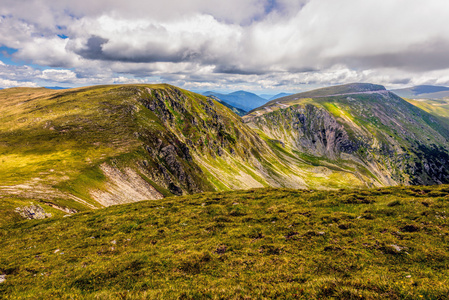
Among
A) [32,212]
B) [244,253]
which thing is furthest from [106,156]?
[244,253]

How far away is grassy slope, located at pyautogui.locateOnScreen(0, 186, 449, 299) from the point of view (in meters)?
11.3

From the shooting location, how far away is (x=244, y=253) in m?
17.5

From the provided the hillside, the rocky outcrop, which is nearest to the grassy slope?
the rocky outcrop

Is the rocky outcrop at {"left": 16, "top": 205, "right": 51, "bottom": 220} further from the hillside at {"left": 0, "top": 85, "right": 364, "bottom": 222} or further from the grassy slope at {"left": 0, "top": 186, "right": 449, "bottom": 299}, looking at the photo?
the grassy slope at {"left": 0, "top": 186, "right": 449, "bottom": 299}

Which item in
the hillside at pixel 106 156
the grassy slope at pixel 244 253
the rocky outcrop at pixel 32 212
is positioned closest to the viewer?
the grassy slope at pixel 244 253

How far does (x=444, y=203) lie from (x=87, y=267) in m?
36.7

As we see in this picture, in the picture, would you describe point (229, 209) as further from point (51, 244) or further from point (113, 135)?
point (113, 135)

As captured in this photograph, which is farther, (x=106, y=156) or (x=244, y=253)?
(x=106, y=156)

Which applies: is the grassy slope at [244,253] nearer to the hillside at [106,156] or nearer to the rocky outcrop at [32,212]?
the rocky outcrop at [32,212]

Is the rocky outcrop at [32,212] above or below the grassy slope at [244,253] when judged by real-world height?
below

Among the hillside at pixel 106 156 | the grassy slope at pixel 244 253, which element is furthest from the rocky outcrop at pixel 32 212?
the grassy slope at pixel 244 253

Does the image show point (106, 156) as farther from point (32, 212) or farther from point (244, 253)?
point (244, 253)

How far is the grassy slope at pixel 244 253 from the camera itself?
444 inches

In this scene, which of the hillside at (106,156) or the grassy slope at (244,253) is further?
the hillside at (106,156)
